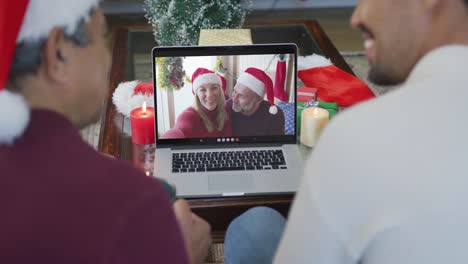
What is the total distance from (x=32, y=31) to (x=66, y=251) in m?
0.25

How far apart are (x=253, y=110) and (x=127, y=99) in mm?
405

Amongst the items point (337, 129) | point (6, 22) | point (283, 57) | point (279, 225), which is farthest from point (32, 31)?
point (283, 57)

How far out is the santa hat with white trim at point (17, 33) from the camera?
68 centimetres

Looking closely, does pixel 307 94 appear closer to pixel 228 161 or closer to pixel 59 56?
pixel 228 161

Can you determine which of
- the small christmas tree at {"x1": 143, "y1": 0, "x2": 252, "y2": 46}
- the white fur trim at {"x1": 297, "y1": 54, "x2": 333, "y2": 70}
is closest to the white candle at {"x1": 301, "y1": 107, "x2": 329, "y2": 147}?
the white fur trim at {"x1": 297, "y1": 54, "x2": 333, "y2": 70}

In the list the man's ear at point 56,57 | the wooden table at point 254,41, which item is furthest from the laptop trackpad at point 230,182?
the man's ear at point 56,57

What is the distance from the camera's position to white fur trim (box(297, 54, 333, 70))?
6.36ft

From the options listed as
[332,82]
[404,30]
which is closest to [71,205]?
[404,30]

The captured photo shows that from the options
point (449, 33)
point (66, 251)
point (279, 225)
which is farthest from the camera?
point (279, 225)

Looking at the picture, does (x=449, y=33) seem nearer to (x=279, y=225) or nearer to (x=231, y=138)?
(x=279, y=225)

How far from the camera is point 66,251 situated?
2.14ft

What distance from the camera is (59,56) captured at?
28.8 inches

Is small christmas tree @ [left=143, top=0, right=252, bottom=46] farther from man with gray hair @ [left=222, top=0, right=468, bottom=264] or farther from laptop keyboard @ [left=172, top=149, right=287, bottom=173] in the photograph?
man with gray hair @ [left=222, top=0, right=468, bottom=264]

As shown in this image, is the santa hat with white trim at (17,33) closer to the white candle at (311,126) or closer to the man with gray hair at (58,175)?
the man with gray hair at (58,175)
